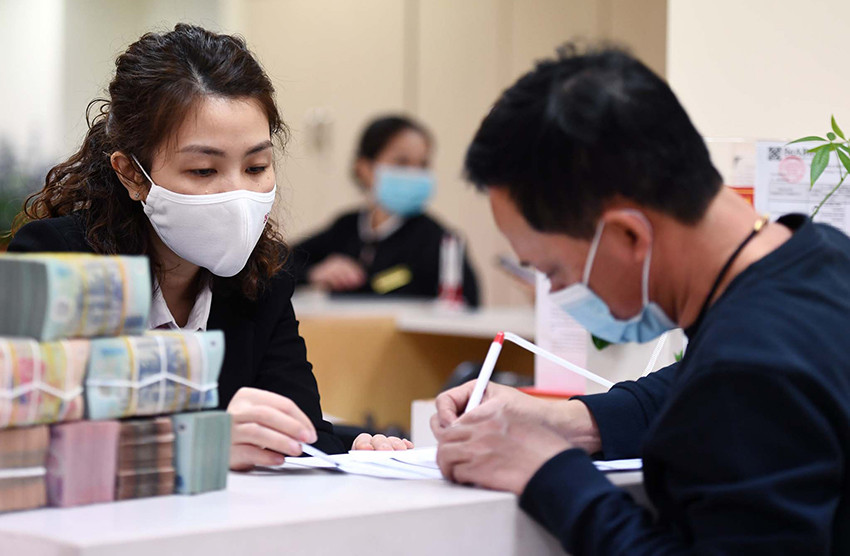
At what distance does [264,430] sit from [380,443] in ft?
→ 1.16

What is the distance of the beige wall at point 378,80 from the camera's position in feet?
19.0

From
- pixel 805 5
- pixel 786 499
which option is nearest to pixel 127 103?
pixel 786 499

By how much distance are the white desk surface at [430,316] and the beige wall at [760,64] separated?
128cm

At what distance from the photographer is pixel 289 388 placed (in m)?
1.54

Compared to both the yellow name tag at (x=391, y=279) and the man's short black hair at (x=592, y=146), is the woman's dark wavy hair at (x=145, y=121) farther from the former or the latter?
the yellow name tag at (x=391, y=279)

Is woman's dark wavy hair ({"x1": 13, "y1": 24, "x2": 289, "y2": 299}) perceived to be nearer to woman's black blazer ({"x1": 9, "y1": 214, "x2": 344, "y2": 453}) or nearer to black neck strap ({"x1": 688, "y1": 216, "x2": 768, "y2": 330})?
woman's black blazer ({"x1": 9, "y1": 214, "x2": 344, "y2": 453})

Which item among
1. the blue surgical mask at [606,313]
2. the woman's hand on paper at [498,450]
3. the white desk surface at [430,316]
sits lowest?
the white desk surface at [430,316]

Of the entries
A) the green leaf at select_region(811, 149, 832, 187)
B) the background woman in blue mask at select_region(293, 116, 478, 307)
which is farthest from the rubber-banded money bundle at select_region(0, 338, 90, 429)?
the background woman in blue mask at select_region(293, 116, 478, 307)

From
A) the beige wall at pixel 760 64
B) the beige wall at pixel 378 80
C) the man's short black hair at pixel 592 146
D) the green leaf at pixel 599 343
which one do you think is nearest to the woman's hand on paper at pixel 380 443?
the man's short black hair at pixel 592 146

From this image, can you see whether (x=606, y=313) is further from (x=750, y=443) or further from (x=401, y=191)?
(x=401, y=191)

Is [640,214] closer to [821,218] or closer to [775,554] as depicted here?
[775,554]

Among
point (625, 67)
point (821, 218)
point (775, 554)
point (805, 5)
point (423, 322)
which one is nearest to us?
point (775, 554)

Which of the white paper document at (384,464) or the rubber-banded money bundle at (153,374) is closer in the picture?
the rubber-banded money bundle at (153,374)

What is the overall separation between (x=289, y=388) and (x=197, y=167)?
0.37 meters
